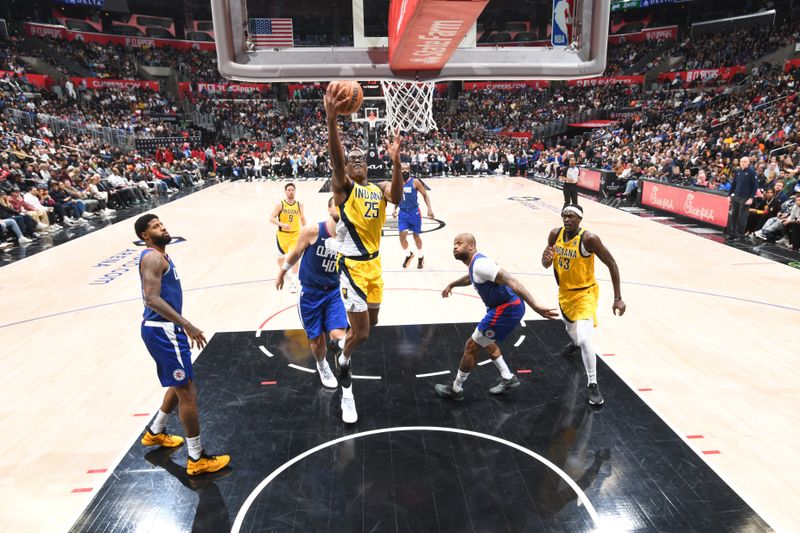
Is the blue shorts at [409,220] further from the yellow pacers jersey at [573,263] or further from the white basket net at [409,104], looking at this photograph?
the yellow pacers jersey at [573,263]

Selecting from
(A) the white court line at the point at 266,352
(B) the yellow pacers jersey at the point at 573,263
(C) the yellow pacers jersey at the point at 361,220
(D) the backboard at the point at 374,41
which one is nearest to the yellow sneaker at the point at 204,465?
(C) the yellow pacers jersey at the point at 361,220

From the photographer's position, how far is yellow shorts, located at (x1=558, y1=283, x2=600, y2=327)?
14.8ft

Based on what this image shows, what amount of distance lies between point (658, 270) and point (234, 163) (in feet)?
64.4

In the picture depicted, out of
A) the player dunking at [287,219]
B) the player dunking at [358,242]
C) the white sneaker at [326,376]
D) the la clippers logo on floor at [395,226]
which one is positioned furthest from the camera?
the la clippers logo on floor at [395,226]

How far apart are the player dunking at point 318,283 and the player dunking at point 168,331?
121 centimetres

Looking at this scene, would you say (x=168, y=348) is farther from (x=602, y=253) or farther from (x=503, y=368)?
(x=602, y=253)

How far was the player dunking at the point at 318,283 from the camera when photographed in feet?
15.0

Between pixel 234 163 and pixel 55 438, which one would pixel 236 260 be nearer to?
pixel 55 438

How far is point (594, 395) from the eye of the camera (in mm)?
4414

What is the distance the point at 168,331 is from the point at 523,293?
8.14 feet

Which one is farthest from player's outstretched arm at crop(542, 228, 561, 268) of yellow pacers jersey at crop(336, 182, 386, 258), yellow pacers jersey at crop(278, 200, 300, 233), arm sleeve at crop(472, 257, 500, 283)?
yellow pacers jersey at crop(278, 200, 300, 233)

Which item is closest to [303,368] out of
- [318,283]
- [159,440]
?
[318,283]

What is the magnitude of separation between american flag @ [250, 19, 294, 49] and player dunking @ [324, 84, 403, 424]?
8.86ft

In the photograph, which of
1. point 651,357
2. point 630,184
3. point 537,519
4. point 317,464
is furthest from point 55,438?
point 630,184
